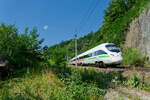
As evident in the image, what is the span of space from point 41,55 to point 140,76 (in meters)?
4.60

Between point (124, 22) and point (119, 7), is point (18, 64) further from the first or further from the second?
point (119, 7)

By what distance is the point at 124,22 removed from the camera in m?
17.7

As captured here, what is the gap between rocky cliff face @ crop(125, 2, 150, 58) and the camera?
1245 cm

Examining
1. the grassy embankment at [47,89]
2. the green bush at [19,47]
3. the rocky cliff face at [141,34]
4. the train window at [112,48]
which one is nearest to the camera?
the grassy embankment at [47,89]

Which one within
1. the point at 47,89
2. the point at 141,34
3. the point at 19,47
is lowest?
the point at 47,89

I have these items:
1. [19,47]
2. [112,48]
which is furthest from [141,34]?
[19,47]

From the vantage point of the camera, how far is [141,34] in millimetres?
13758

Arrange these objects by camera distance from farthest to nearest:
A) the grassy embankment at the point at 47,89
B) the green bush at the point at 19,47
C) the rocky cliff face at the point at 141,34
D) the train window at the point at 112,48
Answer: the rocky cliff face at the point at 141,34 → the train window at the point at 112,48 → the green bush at the point at 19,47 → the grassy embankment at the point at 47,89

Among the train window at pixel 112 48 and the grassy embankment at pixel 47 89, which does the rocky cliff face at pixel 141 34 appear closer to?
the train window at pixel 112 48

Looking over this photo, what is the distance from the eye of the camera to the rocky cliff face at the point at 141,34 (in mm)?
12452

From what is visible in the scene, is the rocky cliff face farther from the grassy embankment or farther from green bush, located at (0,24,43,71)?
green bush, located at (0,24,43,71)

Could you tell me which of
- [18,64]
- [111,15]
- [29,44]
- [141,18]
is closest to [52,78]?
[18,64]

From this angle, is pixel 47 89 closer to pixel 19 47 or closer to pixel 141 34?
pixel 19 47

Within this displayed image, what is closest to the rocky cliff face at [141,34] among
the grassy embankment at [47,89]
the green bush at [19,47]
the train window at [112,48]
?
the train window at [112,48]
